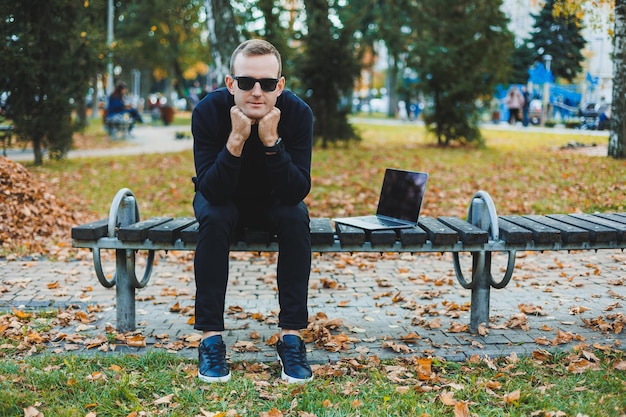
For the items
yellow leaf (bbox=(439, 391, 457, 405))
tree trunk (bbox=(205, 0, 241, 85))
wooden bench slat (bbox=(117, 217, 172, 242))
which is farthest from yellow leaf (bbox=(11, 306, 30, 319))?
tree trunk (bbox=(205, 0, 241, 85))

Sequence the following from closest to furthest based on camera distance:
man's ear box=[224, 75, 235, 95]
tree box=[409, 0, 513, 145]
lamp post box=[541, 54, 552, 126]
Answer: man's ear box=[224, 75, 235, 95]
tree box=[409, 0, 513, 145]
lamp post box=[541, 54, 552, 126]

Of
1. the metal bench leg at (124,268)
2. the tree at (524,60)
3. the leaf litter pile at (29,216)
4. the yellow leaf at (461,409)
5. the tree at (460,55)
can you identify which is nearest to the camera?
the yellow leaf at (461,409)

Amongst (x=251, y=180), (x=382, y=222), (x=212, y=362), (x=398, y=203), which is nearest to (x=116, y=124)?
(x=398, y=203)

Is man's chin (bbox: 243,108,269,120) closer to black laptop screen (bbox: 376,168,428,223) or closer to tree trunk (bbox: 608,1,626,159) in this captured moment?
black laptop screen (bbox: 376,168,428,223)

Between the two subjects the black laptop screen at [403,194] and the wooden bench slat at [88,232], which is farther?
the black laptop screen at [403,194]

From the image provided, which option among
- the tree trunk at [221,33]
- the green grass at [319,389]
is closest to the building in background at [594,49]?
the tree trunk at [221,33]

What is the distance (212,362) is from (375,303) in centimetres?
201

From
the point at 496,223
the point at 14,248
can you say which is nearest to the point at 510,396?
the point at 496,223

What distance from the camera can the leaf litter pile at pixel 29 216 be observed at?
7204mm

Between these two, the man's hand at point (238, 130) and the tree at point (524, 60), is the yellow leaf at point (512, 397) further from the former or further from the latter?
the tree at point (524, 60)

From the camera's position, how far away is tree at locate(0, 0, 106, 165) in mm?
12352

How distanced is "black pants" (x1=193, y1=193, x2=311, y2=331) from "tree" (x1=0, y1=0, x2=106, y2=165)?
1015cm

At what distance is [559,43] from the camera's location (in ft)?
63.6

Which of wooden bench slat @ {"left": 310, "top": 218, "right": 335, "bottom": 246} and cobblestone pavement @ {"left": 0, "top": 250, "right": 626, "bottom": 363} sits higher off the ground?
wooden bench slat @ {"left": 310, "top": 218, "right": 335, "bottom": 246}
